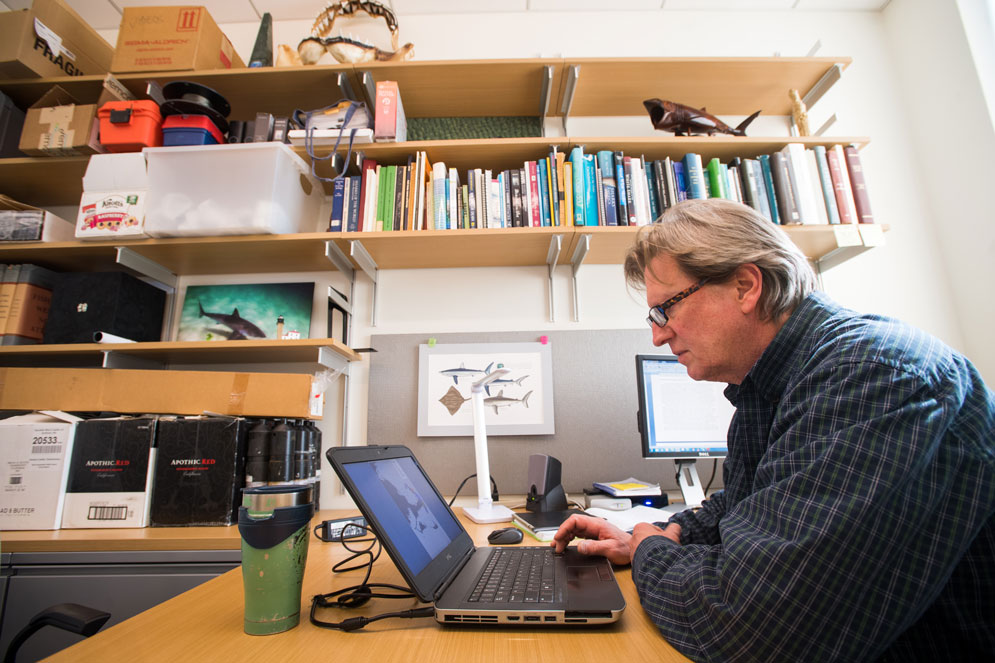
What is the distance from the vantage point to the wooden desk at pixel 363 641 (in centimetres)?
53

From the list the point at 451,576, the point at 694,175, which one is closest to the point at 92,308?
the point at 451,576

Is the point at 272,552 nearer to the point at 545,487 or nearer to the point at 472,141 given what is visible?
the point at 545,487

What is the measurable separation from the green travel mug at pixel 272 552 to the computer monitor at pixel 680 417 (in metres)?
1.14

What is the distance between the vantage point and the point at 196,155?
163 cm

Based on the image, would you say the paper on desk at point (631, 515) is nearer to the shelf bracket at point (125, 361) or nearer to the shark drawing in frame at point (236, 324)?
the shark drawing in frame at point (236, 324)

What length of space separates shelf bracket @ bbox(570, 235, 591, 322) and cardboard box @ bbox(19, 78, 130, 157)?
1790mm

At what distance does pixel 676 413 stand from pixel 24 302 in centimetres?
234

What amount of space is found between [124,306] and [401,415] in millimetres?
1081

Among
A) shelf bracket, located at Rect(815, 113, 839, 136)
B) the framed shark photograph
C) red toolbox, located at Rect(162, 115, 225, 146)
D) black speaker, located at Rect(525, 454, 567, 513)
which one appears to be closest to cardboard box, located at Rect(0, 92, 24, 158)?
red toolbox, located at Rect(162, 115, 225, 146)

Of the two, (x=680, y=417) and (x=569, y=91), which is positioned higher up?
(x=569, y=91)

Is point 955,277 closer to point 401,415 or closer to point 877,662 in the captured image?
point 877,662

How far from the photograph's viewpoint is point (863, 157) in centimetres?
202

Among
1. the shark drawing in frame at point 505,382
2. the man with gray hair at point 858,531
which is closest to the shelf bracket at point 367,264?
the shark drawing in frame at point 505,382

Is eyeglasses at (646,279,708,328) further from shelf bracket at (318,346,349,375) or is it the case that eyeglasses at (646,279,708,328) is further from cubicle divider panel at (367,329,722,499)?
shelf bracket at (318,346,349,375)
